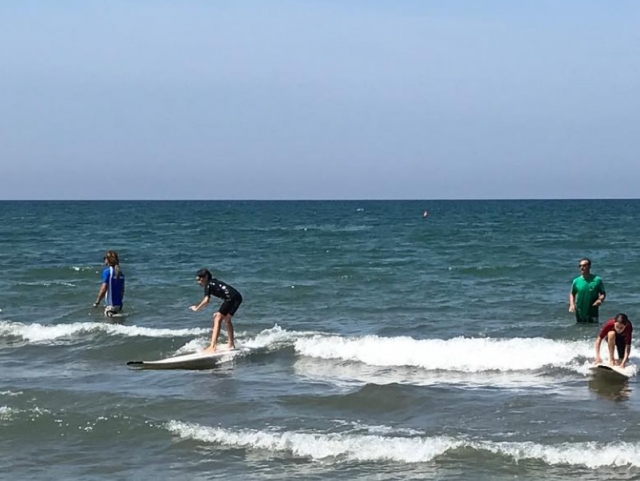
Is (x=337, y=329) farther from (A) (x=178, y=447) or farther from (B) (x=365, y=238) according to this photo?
(B) (x=365, y=238)

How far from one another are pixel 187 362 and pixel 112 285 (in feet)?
16.9

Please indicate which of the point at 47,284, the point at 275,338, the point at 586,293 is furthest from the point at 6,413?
the point at 47,284

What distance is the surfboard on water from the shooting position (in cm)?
1320

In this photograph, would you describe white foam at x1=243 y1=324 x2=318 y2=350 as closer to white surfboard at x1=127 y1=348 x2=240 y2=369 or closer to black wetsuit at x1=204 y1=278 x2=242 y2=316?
black wetsuit at x1=204 y1=278 x2=242 y2=316

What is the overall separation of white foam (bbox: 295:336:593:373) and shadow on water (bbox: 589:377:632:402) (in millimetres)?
949

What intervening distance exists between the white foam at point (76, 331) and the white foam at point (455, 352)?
2814 millimetres

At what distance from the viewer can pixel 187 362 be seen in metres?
14.7

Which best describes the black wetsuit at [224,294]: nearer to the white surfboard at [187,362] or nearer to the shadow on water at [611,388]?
the white surfboard at [187,362]

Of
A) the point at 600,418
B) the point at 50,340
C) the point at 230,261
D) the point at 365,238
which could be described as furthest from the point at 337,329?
the point at 365,238

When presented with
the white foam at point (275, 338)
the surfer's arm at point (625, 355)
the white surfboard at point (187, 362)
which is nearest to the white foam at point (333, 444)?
the white surfboard at point (187, 362)

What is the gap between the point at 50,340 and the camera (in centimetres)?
1786

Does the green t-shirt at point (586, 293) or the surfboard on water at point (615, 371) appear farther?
the green t-shirt at point (586, 293)

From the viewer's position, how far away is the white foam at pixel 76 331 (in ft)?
58.7

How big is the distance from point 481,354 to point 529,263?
15539 millimetres
